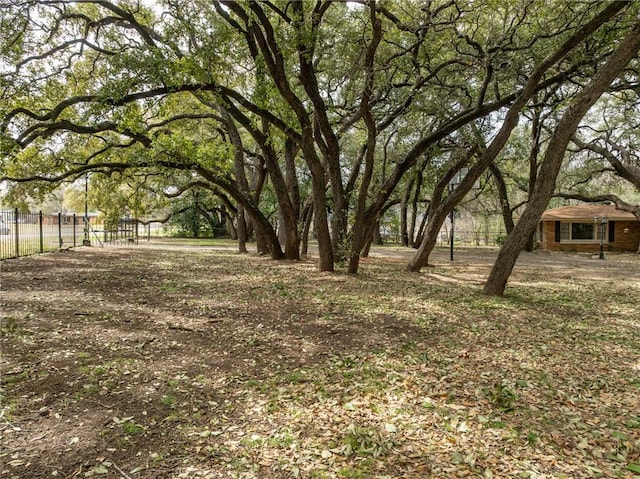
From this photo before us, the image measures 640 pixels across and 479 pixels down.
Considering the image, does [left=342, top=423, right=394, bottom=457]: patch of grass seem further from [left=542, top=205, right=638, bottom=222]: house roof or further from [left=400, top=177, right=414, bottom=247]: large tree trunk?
[left=542, top=205, right=638, bottom=222]: house roof

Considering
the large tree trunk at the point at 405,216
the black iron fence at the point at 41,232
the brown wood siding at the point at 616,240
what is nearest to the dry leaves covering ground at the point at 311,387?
the black iron fence at the point at 41,232

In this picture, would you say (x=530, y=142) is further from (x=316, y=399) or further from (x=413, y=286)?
(x=316, y=399)

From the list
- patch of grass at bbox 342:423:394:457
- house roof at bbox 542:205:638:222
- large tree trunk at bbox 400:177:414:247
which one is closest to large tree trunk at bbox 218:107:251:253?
large tree trunk at bbox 400:177:414:247

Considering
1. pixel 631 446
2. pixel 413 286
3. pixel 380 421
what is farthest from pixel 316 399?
pixel 413 286

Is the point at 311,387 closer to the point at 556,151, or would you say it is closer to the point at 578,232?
the point at 556,151

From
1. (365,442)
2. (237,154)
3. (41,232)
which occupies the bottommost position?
(365,442)

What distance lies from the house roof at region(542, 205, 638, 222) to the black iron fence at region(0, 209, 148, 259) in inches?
898

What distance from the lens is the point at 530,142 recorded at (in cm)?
1970

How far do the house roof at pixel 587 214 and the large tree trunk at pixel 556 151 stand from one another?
56.6ft

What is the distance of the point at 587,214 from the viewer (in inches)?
867

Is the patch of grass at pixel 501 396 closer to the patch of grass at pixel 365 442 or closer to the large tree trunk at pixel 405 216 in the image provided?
the patch of grass at pixel 365 442

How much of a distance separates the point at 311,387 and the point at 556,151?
5444mm

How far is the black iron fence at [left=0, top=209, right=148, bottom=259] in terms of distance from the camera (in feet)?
39.5

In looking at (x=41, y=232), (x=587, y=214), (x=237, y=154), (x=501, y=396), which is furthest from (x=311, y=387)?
(x=587, y=214)
